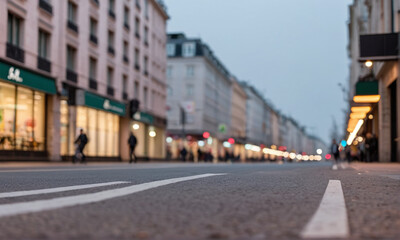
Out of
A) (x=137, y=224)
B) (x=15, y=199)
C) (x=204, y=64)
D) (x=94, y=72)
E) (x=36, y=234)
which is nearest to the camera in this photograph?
(x=36, y=234)

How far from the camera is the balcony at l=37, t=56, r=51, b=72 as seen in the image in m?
26.3

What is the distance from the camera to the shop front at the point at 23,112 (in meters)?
23.3

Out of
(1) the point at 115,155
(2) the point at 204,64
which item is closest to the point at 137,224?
(1) the point at 115,155

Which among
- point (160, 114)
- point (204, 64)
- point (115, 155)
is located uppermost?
point (204, 64)

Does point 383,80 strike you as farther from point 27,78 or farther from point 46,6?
point 27,78

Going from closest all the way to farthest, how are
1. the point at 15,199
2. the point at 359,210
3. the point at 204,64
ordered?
the point at 359,210
the point at 15,199
the point at 204,64

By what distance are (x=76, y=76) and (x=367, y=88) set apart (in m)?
16.4

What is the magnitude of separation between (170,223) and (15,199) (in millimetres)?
2127

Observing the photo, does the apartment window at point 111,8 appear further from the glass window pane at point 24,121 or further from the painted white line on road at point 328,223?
the painted white line on road at point 328,223

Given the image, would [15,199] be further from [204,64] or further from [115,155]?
[204,64]

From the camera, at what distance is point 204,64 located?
75.3 meters

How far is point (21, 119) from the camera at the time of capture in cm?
2491

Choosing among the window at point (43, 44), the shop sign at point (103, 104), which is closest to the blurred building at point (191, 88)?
the shop sign at point (103, 104)

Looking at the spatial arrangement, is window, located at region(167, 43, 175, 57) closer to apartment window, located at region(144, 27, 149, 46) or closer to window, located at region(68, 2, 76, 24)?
apartment window, located at region(144, 27, 149, 46)
